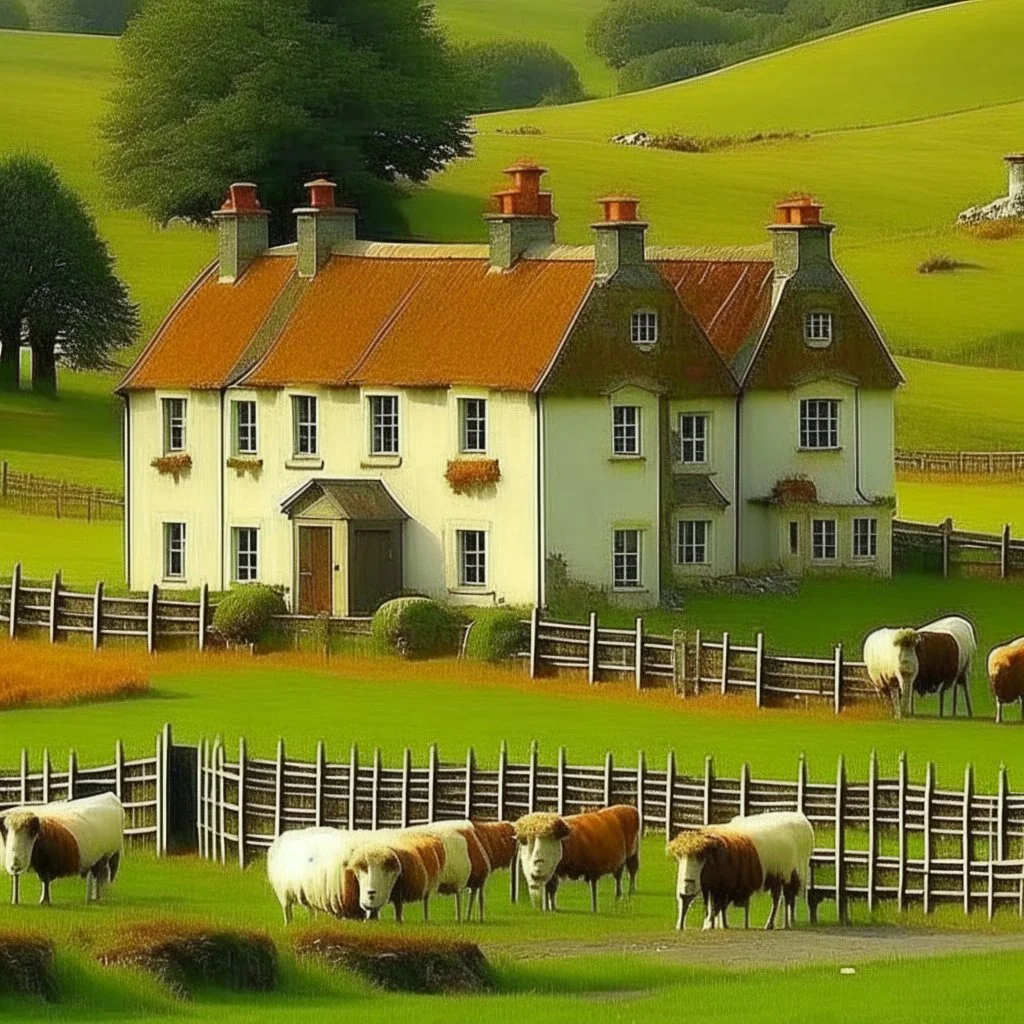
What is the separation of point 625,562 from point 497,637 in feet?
20.3

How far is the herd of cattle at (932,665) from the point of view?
182 feet

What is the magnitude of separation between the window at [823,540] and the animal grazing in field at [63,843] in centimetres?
3259

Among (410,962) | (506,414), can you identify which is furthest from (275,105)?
(410,962)

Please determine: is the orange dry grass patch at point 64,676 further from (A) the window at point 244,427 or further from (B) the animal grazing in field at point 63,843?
(B) the animal grazing in field at point 63,843

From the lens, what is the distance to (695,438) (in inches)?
2776

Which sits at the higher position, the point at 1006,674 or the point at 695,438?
the point at 695,438

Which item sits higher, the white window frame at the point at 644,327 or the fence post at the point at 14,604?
the white window frame at the point at 644,327

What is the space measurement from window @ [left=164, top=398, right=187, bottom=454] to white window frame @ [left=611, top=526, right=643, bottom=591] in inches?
394

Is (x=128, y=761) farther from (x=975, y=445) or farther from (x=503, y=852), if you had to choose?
(x=975, y=445)

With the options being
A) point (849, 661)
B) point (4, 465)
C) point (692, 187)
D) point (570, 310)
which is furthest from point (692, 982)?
point (692, 187)

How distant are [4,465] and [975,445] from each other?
27704mm

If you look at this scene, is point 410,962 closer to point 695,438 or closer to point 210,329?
point 695,438

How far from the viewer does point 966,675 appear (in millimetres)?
57281

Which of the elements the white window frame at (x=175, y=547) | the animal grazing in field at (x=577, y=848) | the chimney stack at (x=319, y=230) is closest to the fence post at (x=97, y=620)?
the white window frame at (x=175, y=547)
